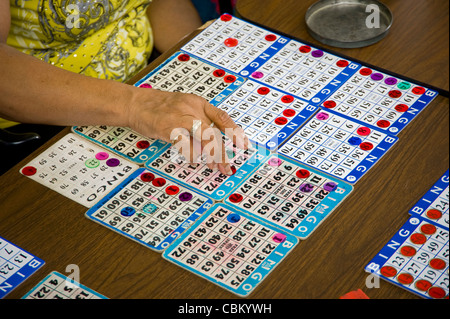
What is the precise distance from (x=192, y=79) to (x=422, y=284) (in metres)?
0.82

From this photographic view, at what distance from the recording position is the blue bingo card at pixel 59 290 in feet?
4.24

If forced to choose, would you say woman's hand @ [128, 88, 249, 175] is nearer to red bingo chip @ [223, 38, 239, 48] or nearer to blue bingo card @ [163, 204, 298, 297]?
blue bingo card @ [163, 204, 298, 297]

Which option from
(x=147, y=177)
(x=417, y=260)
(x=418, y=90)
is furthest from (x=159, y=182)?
(x=418, y=90)

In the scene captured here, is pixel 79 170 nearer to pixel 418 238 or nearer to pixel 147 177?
pixel 147 177

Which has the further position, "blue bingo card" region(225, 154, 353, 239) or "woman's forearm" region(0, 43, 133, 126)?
"woman's forearm" region(0, 43, 133, 126)

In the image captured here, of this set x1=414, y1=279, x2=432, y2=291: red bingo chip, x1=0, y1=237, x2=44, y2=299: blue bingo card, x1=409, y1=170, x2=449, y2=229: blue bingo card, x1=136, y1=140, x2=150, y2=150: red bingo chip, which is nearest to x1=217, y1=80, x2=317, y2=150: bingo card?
x1=136, y1=140, x2=150, y2=150: red bingo chip

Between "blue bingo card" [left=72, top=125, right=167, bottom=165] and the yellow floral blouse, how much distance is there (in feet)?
1.18

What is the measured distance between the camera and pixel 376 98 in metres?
1.68

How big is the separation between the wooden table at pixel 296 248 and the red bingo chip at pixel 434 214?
0.14 feet

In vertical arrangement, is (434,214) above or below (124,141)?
below

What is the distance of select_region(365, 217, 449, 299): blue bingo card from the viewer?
1.28 metres

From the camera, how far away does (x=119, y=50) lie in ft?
6.56

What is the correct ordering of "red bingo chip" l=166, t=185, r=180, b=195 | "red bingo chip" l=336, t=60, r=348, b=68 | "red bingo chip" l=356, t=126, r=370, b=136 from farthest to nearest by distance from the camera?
"red bingo chip" l=336, t=60, r=348, b=68
"red bingo chip" l=356, t=126, r=370, b=136
"red bingo chip" l=166, t=185, r=180, b=195

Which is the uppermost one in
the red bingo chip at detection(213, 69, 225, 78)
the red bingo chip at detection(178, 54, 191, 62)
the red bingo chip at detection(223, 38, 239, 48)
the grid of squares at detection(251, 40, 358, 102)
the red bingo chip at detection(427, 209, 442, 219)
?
the red bingo chip at detection(178, 54, 191, 62)
